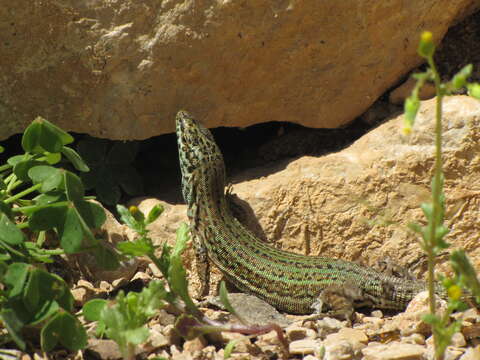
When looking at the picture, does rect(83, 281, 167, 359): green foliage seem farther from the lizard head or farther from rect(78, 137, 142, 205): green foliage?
rect(78, 137, 142, 205): green foliage

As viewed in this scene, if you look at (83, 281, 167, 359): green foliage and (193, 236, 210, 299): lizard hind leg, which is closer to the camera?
(83, 281, 167, 359): green foliage

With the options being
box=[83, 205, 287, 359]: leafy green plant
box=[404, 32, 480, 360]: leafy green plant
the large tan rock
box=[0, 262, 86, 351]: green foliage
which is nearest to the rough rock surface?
the large tan rock

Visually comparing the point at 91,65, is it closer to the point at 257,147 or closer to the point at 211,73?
the point at 211,73

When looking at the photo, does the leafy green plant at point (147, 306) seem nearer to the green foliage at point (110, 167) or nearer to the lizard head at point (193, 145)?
the lizard head at point (193, 145)

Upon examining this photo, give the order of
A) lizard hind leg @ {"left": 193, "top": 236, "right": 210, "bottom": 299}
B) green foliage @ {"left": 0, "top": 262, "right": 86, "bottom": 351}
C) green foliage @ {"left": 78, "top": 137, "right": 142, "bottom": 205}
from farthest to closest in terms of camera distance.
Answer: green foliage @ {"left": 78, "top": 137, "right": 142, "bottom": 205} < lizard hind leg @ {"left": 193, "top": 236, "right": 210, "bottom": 299} < green foliage @ {"left": 0, "top": 262, "right": 86, "bottom": 351}

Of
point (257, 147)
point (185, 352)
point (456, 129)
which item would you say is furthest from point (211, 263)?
point (456, 129)

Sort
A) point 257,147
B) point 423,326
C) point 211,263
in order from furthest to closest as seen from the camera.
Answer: point 257,147, point 211,263, point 423,326
